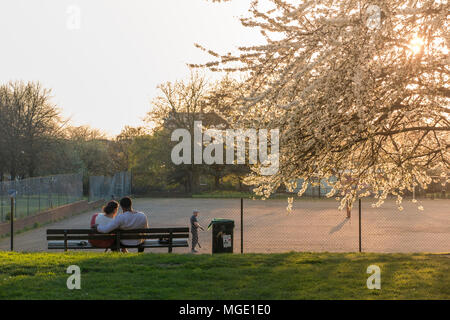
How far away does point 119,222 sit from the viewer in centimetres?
1288

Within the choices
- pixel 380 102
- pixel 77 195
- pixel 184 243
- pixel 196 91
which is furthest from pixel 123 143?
pixel 380 102

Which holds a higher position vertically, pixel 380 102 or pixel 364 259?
pixel 380 102

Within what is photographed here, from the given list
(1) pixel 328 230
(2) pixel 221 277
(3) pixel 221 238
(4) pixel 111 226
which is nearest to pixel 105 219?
(4) pixel 111 226

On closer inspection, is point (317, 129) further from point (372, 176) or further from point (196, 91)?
point (196, 91)

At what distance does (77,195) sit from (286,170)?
97.4 ft

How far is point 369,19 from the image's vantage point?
8.38 meters

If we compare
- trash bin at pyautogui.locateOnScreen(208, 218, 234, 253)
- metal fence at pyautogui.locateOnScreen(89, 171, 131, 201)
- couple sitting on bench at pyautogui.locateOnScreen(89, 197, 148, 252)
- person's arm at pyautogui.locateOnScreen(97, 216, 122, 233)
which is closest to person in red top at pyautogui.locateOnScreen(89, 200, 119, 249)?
couple sitting on bench at pyautogui.locateOnScreen(89, 197, 148, 252)

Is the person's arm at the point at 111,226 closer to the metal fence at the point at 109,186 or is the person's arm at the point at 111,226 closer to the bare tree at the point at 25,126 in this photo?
the metal fence at the point at 109,186

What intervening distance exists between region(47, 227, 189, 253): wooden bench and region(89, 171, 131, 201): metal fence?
23834mm

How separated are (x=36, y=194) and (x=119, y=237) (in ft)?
57.2

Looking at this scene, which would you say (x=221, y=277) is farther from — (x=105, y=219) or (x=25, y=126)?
(x=25, y=126)
